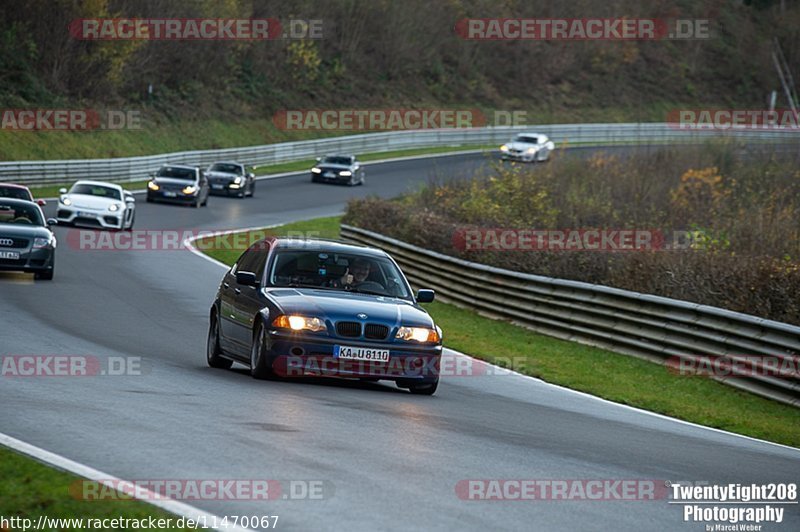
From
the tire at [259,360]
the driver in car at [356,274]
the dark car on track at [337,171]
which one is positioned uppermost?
the driver in car at [356,274]

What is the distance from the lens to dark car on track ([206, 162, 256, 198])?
2045 inches

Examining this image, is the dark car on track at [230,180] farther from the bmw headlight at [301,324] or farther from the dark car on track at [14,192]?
the bmw headlight at [301,324]

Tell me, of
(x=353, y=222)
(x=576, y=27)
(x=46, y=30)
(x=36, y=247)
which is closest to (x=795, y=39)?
(x=576, y=27)

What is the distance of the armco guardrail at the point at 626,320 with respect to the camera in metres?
15.7

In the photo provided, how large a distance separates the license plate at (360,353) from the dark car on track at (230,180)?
3980cm

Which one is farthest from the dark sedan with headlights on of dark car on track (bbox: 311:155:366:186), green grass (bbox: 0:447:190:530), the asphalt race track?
dark car on track (bbox: 311:155:366:186)

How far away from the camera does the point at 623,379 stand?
1688cm

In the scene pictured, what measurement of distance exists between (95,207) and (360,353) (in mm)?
23761

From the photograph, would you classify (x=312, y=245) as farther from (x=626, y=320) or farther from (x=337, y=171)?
(x=337, y=171)

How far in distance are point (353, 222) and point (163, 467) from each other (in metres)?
25.2

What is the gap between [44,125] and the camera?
5584cm

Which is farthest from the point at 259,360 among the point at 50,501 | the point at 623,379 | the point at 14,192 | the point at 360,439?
the point at 14,192

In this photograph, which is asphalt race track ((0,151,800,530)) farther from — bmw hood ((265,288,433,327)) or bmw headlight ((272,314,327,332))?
bmw hood ((265,288,433,327))

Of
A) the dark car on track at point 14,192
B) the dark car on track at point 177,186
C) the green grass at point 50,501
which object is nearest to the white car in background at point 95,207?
the dark car on track at point 14,192
